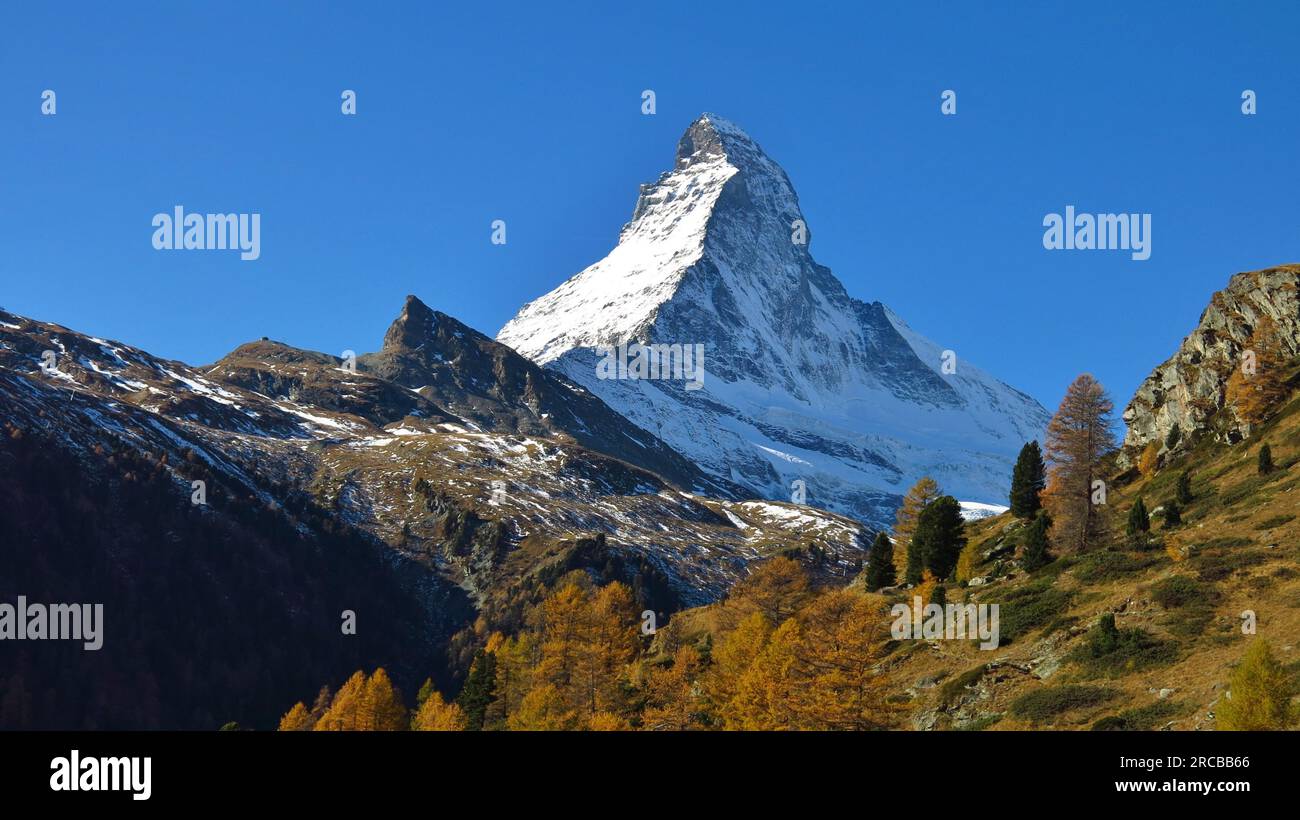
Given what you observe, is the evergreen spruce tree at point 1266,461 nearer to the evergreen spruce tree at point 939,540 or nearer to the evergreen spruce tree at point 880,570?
the evergreen spruce tree at point 939,540

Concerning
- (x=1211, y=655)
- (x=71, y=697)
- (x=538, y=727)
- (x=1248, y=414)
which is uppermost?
(x=1248, y=414)

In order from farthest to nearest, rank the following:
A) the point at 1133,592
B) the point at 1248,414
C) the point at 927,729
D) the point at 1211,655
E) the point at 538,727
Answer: the point at 1248,414 < the point at 538,727 < the point at 1133,592 < the point at 927,729 < the point at 1211,655

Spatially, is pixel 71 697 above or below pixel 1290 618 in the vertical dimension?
below

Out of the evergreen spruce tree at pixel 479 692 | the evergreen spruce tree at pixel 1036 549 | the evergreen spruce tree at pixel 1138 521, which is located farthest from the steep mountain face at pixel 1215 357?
the evergreen spruce tree at pixel 479 692

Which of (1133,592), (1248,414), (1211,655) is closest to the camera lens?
(1211,655)

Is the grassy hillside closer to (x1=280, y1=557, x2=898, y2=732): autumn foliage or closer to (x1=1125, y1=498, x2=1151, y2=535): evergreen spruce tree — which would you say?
(x1=1125, y1=498, x2=1151, y2=535): evergreen spruce tree
